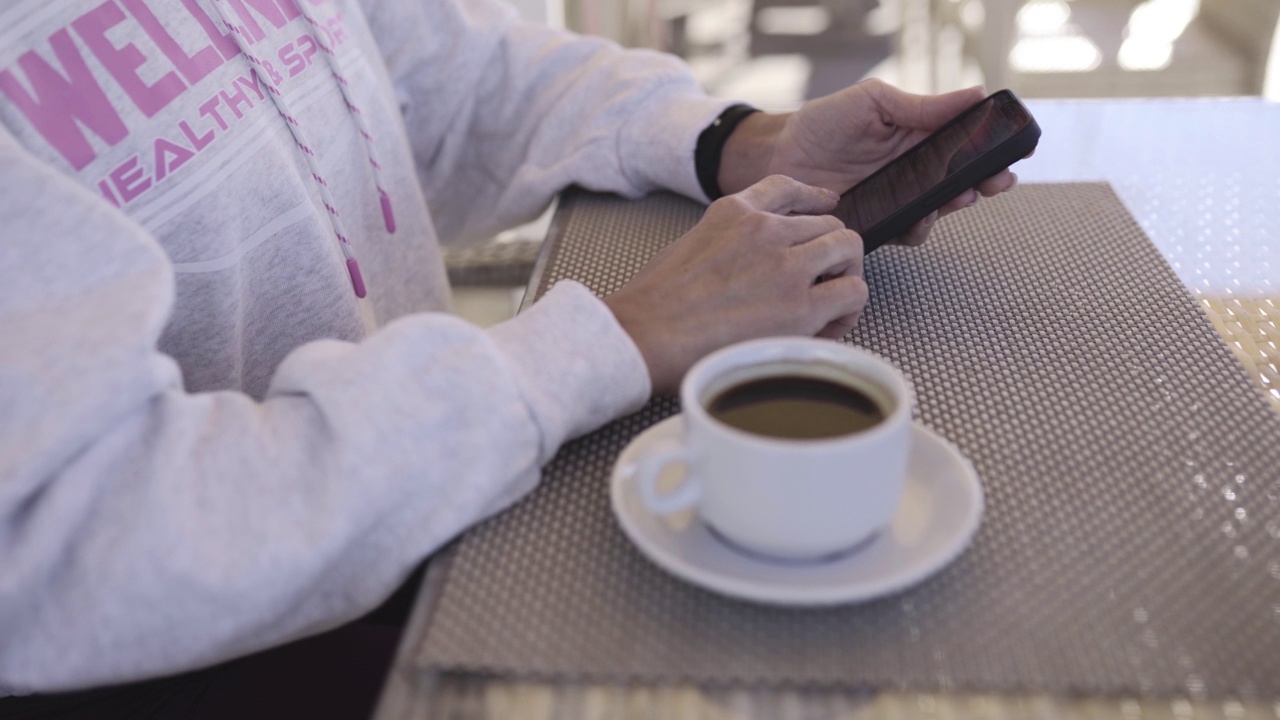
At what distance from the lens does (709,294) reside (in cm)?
58

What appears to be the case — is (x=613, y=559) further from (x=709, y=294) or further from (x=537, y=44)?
(x=537, y=44)

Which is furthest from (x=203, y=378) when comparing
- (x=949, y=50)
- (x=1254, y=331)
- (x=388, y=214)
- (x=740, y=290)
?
(x=949, y=50)

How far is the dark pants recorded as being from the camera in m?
0.59

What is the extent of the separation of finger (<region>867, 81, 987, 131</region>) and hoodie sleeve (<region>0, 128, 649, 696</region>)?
1.39 feet

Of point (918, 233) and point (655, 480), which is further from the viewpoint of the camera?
point (918, 233)

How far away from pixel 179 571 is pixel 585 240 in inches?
16.7

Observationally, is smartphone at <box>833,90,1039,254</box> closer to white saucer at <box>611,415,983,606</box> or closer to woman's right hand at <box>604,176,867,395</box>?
woman's right hand at <box>604,176,867,395</box>

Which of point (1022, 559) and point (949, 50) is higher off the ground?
point (1022, 559)

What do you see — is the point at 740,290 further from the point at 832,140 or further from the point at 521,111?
the point at 521,111

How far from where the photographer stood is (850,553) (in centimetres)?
41

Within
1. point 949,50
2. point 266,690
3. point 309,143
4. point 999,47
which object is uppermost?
point 309,143

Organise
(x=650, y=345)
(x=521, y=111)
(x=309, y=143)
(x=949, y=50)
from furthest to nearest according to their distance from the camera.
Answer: (x=949, y=50)
(x=521, y=111)
(x=309, y=143)
(x=650, y=345)

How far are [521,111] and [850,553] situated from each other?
0.72 meters

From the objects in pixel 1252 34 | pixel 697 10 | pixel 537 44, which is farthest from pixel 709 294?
pixel 697 10
